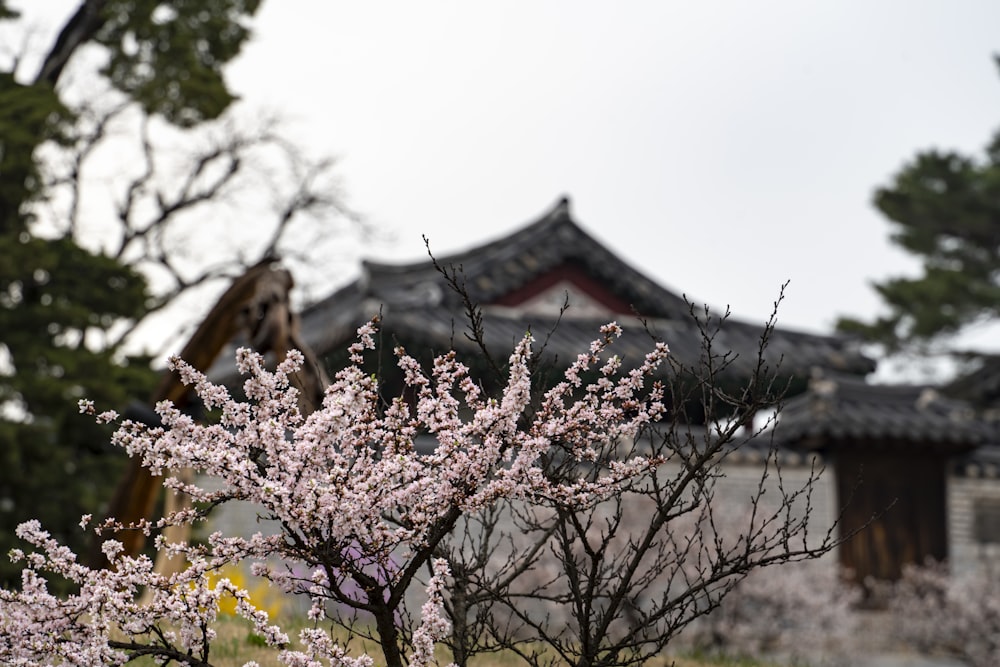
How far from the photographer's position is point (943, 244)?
2842 cm

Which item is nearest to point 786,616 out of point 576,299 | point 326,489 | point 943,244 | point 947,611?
point 947,611

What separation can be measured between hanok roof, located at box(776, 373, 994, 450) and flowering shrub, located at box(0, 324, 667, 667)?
14226 mm

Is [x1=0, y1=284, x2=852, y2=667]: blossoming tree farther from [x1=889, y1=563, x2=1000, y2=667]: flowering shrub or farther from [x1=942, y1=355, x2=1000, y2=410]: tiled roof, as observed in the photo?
[x1=942, y1=355, x2=1000, y2=410]: tiled roof

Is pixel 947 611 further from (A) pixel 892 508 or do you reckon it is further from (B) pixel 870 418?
(B) pixel 870 418

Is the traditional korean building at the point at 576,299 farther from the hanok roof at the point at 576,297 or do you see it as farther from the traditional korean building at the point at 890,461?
the traditional korean building at the point at 890,461

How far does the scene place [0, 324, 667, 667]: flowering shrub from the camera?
14.1 ft

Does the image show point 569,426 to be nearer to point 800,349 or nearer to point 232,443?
point 232,443

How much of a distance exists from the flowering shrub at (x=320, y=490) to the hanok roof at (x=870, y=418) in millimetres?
14226

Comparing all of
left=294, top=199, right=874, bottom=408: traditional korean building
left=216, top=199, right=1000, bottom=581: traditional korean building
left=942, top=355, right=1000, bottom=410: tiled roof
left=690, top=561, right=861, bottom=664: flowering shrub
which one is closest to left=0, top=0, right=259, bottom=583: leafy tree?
left=216, top=199, right=1000, bottom=581: traditional korean building

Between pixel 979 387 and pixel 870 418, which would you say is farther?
pixel 979 387

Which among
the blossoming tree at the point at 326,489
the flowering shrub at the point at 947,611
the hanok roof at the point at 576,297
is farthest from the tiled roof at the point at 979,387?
the blossoming tree at the point at 326,489

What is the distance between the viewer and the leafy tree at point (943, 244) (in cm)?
2667

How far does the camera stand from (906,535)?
61.3ft

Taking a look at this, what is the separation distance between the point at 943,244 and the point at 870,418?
11.7m
